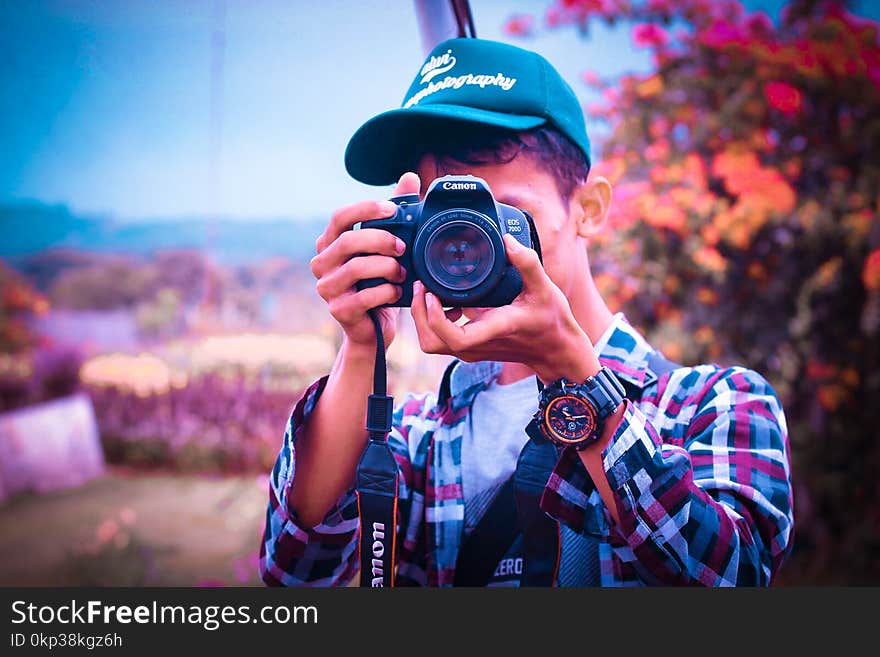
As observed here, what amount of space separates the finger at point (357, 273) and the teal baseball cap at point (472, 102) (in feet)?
0.87

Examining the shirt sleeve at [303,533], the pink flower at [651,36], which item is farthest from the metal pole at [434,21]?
the pink flower at [651,36]

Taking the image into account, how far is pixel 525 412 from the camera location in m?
1.12

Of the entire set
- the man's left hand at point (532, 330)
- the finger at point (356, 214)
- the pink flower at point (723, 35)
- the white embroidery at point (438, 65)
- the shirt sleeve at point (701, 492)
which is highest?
the pink flower at point (723, 35)

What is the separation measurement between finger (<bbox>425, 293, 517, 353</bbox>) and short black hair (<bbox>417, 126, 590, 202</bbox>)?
35 centimetres

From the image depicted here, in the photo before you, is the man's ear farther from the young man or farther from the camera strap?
the camera strap

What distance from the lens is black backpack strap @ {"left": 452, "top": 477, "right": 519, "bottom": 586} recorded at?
3.45 ft

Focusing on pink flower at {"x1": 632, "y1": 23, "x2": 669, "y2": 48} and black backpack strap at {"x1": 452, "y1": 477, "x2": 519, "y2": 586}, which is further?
pink flower at {"x1": 632, "y1": 23, "x2": 669, "y2": 48}

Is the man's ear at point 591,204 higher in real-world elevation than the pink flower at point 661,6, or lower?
lower

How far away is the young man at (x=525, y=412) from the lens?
833 millimetres

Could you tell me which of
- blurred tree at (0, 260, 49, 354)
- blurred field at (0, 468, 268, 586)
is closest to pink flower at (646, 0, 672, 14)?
blurred field at (0, 468, 268, 586)

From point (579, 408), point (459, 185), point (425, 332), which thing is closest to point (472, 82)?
point (459, 185)

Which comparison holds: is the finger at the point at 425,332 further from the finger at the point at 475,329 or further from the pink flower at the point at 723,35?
the pink flower at the point at 723,35

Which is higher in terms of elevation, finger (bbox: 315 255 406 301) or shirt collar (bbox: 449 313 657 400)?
finger (bbox: 315 255 406 301)

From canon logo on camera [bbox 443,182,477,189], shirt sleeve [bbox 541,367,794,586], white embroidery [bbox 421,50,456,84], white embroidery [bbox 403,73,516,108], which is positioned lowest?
shirt sleeve [bbox 541,367,794,586]
